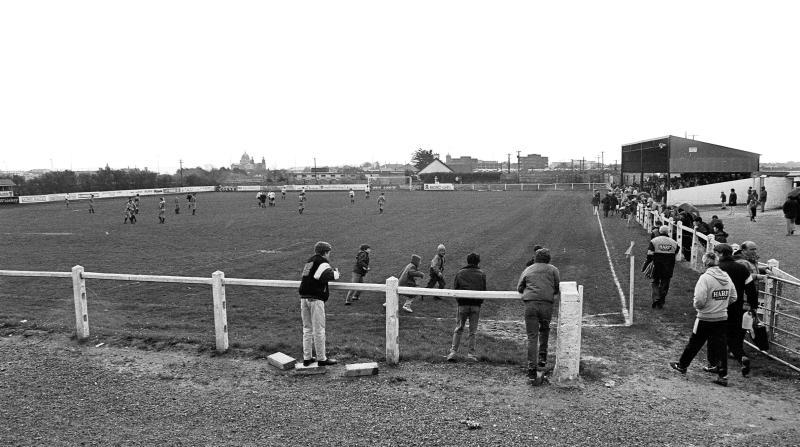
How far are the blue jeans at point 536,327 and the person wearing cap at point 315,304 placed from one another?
99.7 inches

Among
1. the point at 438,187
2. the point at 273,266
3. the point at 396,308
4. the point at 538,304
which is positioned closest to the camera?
the point at 538,304

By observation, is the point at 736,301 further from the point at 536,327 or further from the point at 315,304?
the point at 315,304

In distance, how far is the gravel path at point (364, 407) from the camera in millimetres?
5332

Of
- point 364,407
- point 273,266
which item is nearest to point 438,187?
point 273,266

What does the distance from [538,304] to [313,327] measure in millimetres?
2927

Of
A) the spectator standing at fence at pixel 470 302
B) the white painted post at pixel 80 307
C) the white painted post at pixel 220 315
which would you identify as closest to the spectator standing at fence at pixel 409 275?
the spectator standing at fence at pixel 470 302

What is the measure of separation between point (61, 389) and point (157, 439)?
84.1 inches

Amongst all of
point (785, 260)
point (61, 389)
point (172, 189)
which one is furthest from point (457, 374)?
point (172, 189)

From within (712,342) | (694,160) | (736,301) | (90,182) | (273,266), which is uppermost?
(694,160)

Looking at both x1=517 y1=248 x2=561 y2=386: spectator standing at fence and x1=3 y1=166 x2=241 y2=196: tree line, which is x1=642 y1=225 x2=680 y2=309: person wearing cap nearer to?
x1=517 y1=248 x2=561 y2=386: spectator standing at fence

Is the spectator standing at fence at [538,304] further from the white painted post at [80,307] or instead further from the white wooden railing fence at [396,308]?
the white painted post at [80,307]

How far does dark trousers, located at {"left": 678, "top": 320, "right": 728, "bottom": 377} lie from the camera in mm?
6688

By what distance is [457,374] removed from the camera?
6.95 m

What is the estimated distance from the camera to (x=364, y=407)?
19.7 ft
